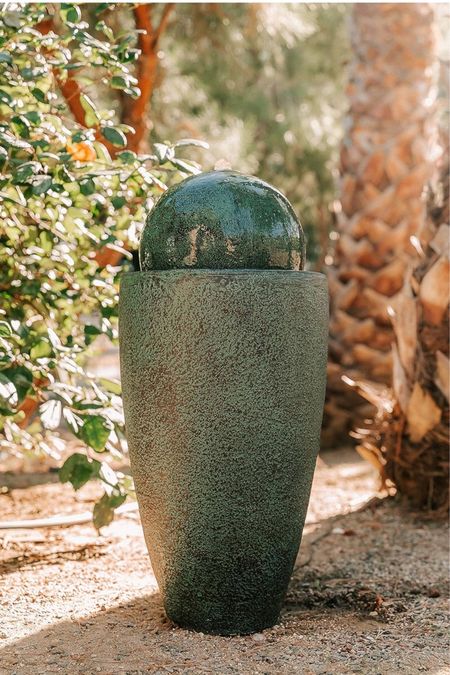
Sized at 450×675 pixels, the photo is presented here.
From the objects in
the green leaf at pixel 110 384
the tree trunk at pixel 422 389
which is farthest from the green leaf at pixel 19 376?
the tree trunk at pixel 422 389

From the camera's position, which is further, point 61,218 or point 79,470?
point 61,218

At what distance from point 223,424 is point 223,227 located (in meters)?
0.57

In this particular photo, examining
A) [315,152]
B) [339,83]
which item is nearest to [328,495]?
[315,152]

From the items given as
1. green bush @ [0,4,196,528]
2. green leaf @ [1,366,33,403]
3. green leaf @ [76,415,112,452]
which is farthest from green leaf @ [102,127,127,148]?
→ green leaf @ [76,415,112,452]

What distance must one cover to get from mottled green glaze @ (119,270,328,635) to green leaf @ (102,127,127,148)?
1.79 ft

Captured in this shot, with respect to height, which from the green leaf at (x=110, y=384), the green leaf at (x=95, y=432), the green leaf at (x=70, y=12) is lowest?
the green leaf at (x=95, y=432)

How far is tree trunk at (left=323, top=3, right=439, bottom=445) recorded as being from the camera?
5570 millimetres

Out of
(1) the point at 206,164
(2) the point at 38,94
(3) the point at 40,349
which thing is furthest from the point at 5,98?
(1) the point at 206,164

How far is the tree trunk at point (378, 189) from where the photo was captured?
18.3 ft

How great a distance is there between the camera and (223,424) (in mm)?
2359

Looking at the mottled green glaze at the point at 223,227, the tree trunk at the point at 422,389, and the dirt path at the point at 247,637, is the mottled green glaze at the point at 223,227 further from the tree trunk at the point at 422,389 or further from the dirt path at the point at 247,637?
the tree trunk at the point at 422,389

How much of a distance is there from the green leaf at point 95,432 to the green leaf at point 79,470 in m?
0.10

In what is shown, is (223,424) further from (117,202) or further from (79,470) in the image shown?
(117,202)

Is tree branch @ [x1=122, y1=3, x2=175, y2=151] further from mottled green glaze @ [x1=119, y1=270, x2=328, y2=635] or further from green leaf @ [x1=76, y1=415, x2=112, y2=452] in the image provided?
mottled green glaze @ [x1=119, y1=270, x2=328, y2=635]
